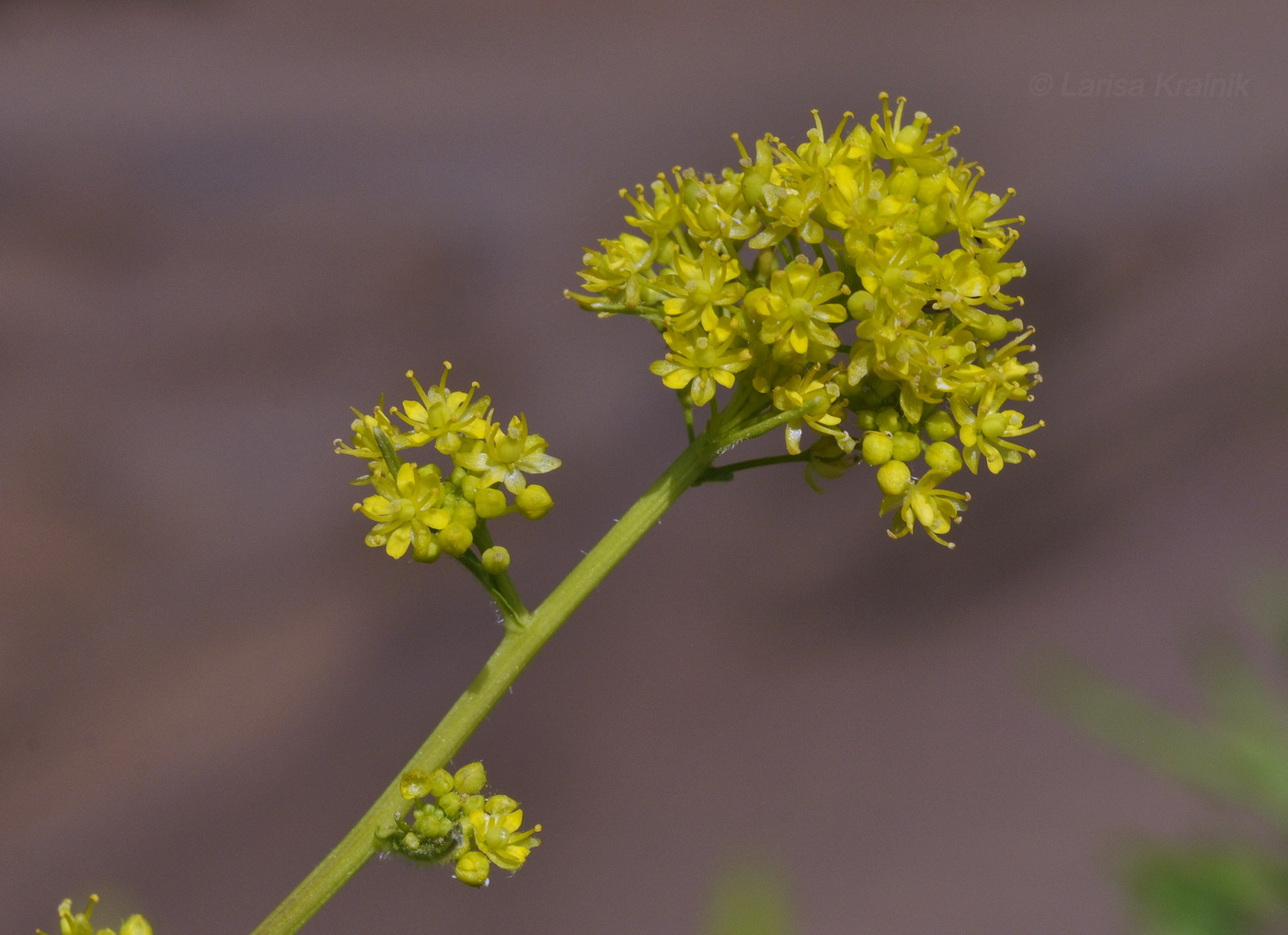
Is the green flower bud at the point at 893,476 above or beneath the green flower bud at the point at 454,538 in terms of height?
beneath

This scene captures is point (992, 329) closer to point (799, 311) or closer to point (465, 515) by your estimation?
point (799, 311)

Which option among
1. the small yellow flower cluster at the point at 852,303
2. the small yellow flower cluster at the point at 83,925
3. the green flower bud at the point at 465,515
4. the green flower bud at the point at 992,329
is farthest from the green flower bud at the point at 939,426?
the small yellow flower cluster at the point at 83,925

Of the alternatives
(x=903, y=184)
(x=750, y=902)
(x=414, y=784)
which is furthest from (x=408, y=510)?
(x=750, y=902)

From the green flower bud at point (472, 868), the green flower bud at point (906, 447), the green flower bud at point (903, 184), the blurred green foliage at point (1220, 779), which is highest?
the green flower bud at point (903, 184)

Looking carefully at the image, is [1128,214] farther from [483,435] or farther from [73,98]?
[73,98]

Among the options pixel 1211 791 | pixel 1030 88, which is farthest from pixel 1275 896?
pixel 1030 88

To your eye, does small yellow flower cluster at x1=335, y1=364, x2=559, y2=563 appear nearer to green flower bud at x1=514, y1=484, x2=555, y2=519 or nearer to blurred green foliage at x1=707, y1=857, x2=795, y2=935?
green flower bud at x1=514, y1=484, x2=555, y2=519

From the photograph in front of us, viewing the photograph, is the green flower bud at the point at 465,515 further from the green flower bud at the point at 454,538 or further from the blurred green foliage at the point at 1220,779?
the blurred green foliage at the point at 1220,779
